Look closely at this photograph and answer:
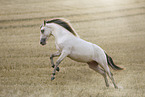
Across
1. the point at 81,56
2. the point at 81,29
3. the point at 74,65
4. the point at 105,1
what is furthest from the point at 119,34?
the point at 105,1

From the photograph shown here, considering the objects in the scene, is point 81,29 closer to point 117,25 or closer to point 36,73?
point 117,25

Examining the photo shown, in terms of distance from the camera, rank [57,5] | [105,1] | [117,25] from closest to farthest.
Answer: [117,25] → [57,5] → [105,1]

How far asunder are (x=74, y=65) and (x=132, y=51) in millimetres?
3892

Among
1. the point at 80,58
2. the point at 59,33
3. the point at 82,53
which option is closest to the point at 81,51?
the point at 82,53

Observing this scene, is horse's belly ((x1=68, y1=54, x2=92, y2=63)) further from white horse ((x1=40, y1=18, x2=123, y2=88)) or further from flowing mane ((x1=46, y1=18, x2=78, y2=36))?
flowing mane ((x1=46, y1=18, x2=78, y2=36))

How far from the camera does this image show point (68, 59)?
1088 centimetres

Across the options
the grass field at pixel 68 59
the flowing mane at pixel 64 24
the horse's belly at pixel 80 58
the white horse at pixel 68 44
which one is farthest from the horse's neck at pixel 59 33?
the grass field at pixel 68 59

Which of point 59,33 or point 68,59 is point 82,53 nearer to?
point 59,33

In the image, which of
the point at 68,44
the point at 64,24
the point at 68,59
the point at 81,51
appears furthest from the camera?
the point at 68,59

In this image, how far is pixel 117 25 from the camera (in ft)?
67.7

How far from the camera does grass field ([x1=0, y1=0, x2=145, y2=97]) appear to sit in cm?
680

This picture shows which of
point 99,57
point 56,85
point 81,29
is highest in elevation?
point 99,57

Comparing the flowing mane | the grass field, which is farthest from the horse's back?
the grass field

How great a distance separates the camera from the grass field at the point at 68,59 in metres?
6.80
